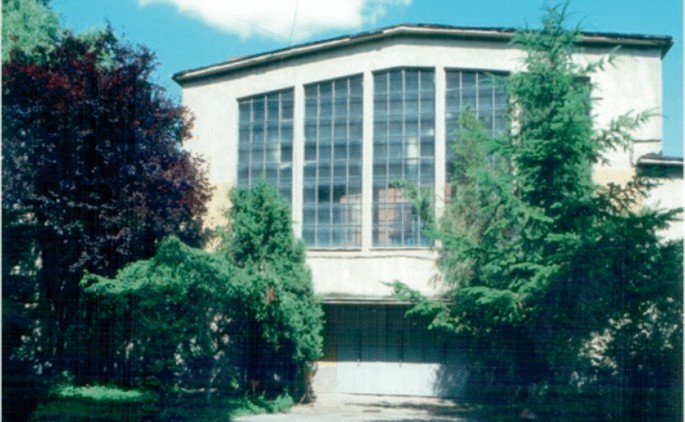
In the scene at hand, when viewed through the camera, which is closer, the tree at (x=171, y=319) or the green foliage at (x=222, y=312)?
the tree at (x=171, y=319)

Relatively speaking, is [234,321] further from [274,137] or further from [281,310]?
[274,137]

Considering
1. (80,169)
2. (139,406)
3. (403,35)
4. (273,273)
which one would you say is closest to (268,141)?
(403,35)

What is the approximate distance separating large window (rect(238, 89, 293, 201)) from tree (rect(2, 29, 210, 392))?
3848 mm

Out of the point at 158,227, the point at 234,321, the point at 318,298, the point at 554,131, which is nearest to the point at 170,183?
the point at 158,227

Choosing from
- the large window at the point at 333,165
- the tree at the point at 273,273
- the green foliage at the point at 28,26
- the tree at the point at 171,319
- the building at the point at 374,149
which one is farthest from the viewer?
the large window at the point at 333,165

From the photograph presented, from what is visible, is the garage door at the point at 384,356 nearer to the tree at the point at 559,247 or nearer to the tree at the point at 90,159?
the tree at the point at 559,247

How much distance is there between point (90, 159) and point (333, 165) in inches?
283

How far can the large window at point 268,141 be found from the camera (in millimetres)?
20531

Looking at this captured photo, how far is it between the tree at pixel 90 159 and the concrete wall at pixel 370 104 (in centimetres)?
292

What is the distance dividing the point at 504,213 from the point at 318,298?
5780 mm

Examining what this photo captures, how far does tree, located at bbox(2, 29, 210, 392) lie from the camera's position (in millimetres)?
14820

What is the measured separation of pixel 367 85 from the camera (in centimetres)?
1995

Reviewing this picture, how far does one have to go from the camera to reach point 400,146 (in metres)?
19.7

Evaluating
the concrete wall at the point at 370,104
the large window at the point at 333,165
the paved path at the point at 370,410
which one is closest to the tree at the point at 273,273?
the paved path at the point at 370,410
